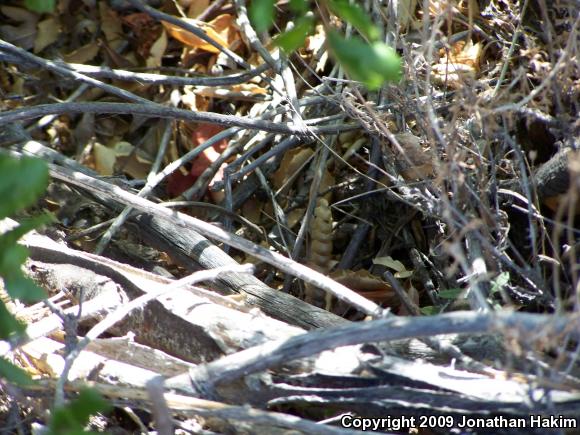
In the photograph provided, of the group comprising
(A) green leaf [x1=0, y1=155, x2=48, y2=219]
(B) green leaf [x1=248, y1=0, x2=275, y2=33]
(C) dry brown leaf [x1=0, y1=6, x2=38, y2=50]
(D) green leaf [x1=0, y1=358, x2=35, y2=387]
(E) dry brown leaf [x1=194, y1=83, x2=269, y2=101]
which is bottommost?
(D) green leaf [x1=0, y1=358, x2=35, y2=387]

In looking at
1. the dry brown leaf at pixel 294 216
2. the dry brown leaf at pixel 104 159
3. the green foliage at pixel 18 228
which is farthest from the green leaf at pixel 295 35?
the dry brown leaf at pixel 104 159

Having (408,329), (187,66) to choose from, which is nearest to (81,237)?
(187,66)

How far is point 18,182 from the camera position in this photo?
1056 mm

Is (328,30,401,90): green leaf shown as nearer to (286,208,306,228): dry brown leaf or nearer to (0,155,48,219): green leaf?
(0,155,48,219): green leaf

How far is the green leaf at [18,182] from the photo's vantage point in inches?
41.5

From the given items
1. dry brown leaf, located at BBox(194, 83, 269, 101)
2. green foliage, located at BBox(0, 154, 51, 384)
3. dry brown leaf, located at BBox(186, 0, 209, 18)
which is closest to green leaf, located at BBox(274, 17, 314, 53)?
green foliage, located at BBox(0, 154, 51, 384)

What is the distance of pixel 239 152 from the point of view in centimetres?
258

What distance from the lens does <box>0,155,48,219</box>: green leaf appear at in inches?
41.5

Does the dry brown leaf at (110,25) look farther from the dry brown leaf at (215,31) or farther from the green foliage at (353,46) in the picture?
the green foliage at (353,46)

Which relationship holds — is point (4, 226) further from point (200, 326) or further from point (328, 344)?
point (328, 344)

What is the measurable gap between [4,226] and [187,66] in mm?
1184

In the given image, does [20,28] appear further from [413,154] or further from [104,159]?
[413,154]

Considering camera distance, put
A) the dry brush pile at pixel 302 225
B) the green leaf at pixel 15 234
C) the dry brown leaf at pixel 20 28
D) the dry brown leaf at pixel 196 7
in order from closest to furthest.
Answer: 1. the green leaf at pixel 15 234
2. the dry brush pile at pixel 302 225
3. the dry brown leaf at pixel 196 7
4. the dry brown leaf at pixel 20 28

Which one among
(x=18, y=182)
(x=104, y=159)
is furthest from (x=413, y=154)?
(x=104, y=159)
